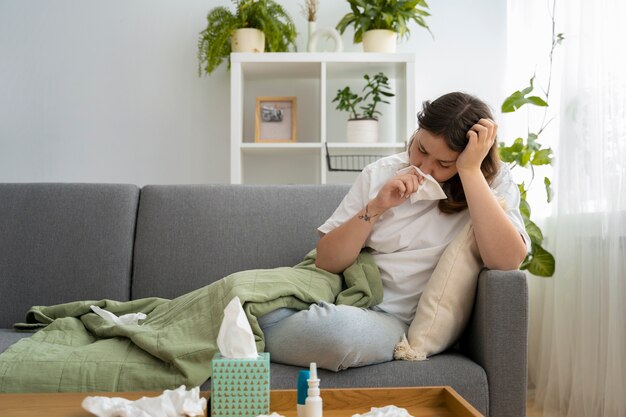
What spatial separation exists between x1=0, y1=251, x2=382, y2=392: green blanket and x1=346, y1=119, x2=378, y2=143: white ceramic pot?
49.7 inches

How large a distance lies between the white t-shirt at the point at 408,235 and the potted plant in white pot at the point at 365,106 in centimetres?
120

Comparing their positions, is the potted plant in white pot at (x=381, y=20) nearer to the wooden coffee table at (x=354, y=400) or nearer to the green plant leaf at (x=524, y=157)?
the green plant leaf at (x=524, y=157)

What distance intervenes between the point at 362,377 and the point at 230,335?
1.70 feet

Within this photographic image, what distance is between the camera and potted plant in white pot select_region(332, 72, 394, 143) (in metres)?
3.04

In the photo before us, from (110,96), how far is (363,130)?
48.4 inches

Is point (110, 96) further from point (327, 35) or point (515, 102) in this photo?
point (515, 102)

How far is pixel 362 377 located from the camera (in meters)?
1.52

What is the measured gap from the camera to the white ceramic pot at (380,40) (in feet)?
9.86

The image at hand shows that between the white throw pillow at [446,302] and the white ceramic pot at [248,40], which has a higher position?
the white ceramic pot at [248,40]

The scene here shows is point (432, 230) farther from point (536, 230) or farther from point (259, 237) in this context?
point (536, 230)

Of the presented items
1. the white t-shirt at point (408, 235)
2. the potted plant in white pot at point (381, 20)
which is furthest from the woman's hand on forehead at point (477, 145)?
the potted plant in white pot at point (381, 20)

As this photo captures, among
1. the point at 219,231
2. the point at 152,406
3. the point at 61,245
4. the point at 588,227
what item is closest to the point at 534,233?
the point at 588,227

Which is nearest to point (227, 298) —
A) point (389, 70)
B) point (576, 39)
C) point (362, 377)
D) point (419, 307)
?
point (362, 377)

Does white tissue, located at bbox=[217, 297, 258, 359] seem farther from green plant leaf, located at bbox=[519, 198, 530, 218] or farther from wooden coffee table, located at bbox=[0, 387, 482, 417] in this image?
green plant leaf, located at bbox=[519, 198, 530, 218]
